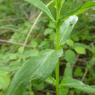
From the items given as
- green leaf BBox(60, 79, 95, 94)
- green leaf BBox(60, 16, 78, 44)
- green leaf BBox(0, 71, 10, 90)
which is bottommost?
green leaf BBox(60, 79, 95, 94)

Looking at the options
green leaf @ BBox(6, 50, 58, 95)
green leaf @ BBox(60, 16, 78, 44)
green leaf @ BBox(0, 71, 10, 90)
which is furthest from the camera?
green leaf @ BBox(0, 71, 10, 90)

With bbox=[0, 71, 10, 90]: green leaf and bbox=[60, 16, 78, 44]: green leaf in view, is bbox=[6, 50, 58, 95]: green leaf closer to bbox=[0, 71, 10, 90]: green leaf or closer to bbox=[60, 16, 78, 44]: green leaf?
bbox=[60, 16, 78, 44]: green leaf

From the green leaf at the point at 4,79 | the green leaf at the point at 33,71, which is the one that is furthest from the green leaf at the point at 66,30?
the green leaf at the point at 4,79

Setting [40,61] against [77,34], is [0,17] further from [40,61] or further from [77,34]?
[40,61]

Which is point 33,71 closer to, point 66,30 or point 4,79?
point 66,30

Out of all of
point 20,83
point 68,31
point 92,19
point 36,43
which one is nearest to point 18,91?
point 20,83

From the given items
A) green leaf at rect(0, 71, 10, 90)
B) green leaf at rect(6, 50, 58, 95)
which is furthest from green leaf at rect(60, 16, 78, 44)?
green leaf at rect(0, 71, 10, 90)

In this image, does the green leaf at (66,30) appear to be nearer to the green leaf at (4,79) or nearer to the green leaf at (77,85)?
the green leaf at (77,85)

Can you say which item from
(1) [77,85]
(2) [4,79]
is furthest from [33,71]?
(2) [4,79]
